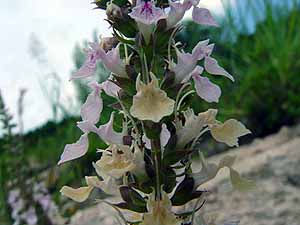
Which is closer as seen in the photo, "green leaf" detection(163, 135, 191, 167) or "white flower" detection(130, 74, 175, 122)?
"white flower" detection(130, 74, 175, 122)

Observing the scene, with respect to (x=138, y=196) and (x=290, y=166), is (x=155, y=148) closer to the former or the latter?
(x=138, y=196)

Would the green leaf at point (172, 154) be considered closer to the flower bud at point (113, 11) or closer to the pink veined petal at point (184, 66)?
the pink veined petal at point (184, 66)

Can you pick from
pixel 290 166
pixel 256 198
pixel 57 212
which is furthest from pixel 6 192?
pixel 290 166

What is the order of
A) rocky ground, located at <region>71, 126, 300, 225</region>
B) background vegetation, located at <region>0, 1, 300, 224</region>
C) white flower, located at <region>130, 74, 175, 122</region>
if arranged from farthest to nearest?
1. background vegetation, located at <region>0, 1, 300, 224</region>
2. rocky ground, located at <region>71, 126, 300, 225</region>
3. white flower, located at <region>130, 74, 175, 122</region>

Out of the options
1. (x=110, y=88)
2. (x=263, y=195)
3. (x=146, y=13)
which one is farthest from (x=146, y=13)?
(x=263, y=195)

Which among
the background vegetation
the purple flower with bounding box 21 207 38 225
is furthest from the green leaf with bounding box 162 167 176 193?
the background vegetation

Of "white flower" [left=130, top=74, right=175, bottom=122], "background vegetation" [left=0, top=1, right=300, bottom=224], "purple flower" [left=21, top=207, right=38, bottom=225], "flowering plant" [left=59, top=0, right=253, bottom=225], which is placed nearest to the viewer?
"white flower" [left=130, top=74, right=175, bottom=122]

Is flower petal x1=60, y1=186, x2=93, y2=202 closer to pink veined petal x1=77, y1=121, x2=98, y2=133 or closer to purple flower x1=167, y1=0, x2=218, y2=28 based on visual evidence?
pink veined petal x1=77, y1=121, x2=98, y2=133
